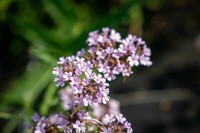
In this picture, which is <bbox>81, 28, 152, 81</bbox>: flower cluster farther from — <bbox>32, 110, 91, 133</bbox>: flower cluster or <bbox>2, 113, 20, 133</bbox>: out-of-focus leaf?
<bbox>2, 113, 20, 133</bbox>: out-of-focus leaf

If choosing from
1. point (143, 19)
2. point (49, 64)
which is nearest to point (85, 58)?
point (49, 64)

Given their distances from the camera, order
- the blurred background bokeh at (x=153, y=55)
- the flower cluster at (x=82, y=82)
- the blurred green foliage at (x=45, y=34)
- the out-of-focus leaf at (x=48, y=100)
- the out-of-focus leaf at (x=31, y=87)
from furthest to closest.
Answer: the blurred background bokeh at (x=153, y=55), the out-of-focus leaf at (x=31, y=87), the blurred green foliage at (x=45, y=34), the out-of-focus leaf at (x=48, y=100), the flower cluster at (x=82, y=82)

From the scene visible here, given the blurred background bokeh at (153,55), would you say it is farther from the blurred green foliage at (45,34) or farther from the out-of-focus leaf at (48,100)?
the out-of-focus leaf at (48,100)

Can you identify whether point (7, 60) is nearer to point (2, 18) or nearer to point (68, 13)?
point (2, 18)

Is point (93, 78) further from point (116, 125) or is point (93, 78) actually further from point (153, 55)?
point (153, 55)

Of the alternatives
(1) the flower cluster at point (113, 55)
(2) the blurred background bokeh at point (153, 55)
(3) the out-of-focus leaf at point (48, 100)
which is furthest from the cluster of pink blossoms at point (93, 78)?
(2) the blurred background bokeh at point (153, 55)

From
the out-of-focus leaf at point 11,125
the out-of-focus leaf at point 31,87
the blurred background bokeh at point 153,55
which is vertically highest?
the blurred background bokeh at point 153,55
